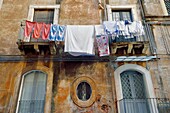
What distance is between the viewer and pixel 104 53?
9.30 meters

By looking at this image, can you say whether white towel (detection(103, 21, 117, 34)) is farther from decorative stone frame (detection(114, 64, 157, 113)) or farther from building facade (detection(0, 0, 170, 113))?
decorative stone frame (detection(114, 64, 157, 113))

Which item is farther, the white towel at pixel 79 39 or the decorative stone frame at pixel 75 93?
the white towel at pixel 79 39

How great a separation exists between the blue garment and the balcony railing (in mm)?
4874

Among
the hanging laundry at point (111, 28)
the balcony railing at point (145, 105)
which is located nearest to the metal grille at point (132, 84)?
the balcony railing at point (145, 105)

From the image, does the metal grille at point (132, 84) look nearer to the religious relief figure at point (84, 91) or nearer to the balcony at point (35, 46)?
the religious relief figure at point (84, 91)

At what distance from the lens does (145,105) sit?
878 centimetres

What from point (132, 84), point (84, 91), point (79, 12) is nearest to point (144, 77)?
point (132, 84)

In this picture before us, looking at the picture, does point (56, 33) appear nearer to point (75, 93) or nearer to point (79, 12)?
point (79, 12)

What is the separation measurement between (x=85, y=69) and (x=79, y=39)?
177 centimetres

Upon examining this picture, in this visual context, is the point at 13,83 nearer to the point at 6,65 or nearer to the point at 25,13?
the point at 6,65

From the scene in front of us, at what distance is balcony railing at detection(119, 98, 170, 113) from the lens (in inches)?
335

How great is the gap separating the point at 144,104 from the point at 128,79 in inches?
62.5

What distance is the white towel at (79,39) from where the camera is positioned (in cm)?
927

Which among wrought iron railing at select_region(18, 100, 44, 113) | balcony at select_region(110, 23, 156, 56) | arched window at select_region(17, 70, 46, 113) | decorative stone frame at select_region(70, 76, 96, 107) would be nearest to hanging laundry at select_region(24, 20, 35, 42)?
arched window at select_region(17, 70, 46, 113)
